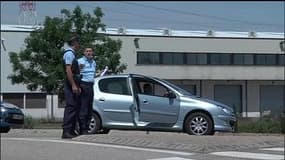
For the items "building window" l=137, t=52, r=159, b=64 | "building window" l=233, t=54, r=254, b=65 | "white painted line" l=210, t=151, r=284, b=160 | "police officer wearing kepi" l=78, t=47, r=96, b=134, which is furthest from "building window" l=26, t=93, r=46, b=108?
"white painted line" l=210, t=151, r=284, b=160

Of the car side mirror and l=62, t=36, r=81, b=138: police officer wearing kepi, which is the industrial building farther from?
l=62, t=36, r=81, b=138: police officer wearing kepi

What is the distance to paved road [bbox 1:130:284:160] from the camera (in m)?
11.3

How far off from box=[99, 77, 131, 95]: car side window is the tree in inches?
874

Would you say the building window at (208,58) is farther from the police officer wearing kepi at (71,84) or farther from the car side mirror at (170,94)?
the police officer wearing kepi at (71,84)

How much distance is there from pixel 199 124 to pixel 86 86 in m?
4.05

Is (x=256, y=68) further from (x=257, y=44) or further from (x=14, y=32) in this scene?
(x=14, y=32)

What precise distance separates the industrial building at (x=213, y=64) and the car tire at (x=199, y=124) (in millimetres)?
42349

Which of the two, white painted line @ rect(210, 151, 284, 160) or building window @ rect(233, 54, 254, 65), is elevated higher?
building window @ rect(233, 54, 254, 65)

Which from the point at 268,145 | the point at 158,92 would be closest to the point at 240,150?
the point at 268,145

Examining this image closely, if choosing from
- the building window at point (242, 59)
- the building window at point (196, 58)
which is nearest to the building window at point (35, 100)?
the building window at point (196, 58)

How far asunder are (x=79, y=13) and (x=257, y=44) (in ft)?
84.7

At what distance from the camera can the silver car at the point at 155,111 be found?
50.9 ft

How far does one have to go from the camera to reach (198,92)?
202ft

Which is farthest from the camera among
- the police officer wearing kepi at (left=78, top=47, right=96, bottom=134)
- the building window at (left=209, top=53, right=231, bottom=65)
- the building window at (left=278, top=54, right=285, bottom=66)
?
the building window at (left=278, top=54, right=285, bottom=66)
